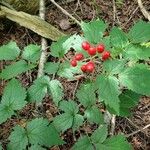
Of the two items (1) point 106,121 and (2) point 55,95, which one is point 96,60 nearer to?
(2) point 55,95

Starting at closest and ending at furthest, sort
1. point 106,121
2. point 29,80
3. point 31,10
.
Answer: point 106,121 < point 29,80 < point 31,10

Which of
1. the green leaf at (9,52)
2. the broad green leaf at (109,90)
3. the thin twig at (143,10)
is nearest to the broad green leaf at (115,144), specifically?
the broad green leaf at (109,90)

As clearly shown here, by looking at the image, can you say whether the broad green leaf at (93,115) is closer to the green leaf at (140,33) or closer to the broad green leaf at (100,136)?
the broad green leaf at (100,136)

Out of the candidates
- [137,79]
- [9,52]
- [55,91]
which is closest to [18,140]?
[55,91]

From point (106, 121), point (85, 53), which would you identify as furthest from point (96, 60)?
point (106, 121)

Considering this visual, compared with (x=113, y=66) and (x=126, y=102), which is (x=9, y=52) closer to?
(x=113, y=66)

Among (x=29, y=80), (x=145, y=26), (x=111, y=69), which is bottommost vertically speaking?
(x=29, y=80)
